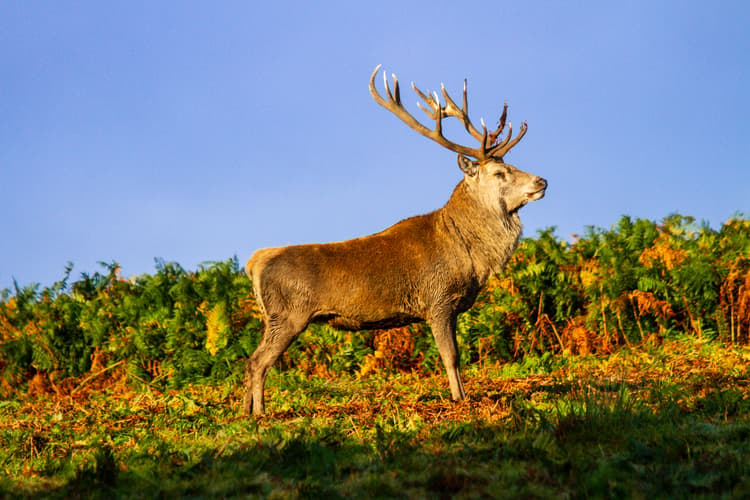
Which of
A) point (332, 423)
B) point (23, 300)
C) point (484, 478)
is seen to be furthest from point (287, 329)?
point (23, 300)

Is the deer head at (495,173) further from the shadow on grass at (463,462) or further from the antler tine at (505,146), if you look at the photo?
the shadow on grass at (463,462)

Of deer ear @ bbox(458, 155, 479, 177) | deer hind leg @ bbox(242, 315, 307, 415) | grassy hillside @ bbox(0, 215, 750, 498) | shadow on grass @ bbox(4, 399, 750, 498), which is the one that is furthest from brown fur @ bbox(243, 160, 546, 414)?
shadow on grass @ bbox(4, 399, 750, 498)

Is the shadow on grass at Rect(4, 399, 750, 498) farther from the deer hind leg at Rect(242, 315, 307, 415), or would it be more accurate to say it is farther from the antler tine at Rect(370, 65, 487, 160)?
the antler tine at Rect(370, 65, 487, 160)

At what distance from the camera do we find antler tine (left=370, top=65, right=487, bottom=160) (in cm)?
870

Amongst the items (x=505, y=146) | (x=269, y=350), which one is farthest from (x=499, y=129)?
(x=269, y=350)

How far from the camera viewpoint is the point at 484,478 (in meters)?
5.14

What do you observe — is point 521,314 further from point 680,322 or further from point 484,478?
point 484,478

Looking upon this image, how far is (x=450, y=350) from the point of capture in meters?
7.88

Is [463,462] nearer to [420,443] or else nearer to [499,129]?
[420,443]

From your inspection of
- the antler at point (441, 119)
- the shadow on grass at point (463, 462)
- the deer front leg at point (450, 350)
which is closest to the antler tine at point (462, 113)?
the antler at point (441, 119)

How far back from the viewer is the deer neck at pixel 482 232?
8.28 meters

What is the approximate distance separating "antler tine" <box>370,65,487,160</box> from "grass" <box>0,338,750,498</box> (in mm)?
2736

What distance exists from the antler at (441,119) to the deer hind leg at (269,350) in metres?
2.74

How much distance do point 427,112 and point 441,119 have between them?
2.44 feet
